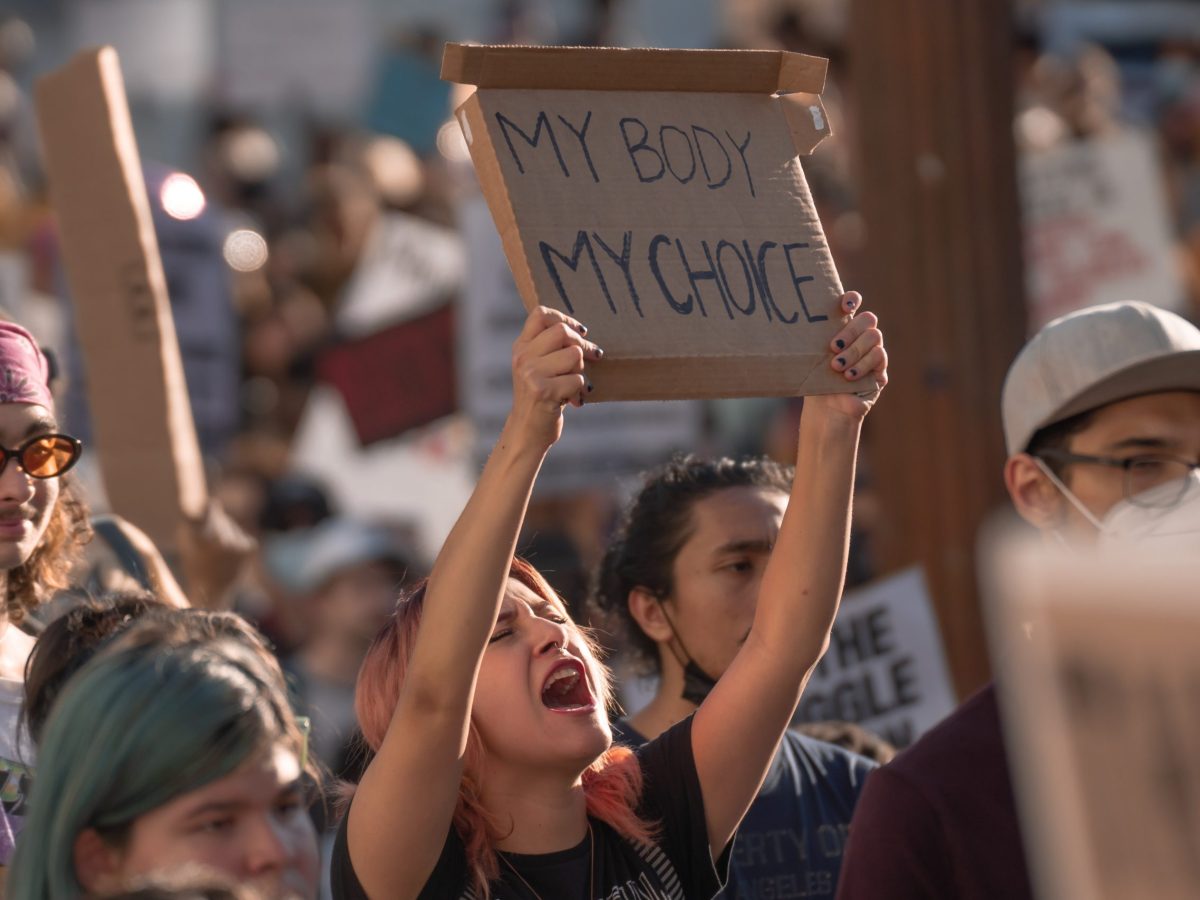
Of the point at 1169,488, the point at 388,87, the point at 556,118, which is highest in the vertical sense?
the point at 388,87

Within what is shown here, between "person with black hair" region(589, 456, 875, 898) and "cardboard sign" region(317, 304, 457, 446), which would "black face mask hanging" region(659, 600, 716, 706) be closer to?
"person with black hair" region(589, 456, 875, 898)

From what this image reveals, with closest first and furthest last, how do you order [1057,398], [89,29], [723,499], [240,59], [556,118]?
[556,118] → [1057,398] → [723,499] → [240,59] → [89,29]

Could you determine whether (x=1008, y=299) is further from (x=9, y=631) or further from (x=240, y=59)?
(x=240, y=59)

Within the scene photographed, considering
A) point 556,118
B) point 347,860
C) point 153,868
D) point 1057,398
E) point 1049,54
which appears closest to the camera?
Result: point 153,868

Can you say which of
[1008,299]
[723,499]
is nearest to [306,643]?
[1008,299]

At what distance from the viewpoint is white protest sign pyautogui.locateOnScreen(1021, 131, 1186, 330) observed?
7184 mm

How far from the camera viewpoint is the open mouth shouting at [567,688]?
2584 mm

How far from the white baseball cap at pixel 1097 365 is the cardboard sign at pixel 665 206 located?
1.78 ft

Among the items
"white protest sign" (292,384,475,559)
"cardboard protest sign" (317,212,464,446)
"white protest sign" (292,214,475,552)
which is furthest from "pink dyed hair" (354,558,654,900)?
"white protest sign" (292,384,475,559)

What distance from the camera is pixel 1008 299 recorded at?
16.4ft

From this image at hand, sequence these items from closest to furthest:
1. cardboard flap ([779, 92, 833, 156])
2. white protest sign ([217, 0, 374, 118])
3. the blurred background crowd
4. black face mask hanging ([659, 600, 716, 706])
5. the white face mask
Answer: the white face mask
cardboard flap ([779, 92, 833, 156])
black face mask hanging ([659, 600, 716, 706])
the blurred background crowd
white protest sign ([217, 0, 374, 118])

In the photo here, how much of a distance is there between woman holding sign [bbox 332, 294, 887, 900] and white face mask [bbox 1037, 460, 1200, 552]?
421 mm

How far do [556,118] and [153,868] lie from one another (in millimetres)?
1075

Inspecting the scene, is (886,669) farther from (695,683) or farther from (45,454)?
(45,454)
